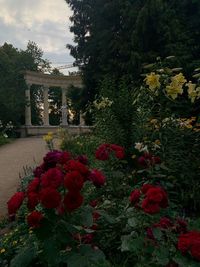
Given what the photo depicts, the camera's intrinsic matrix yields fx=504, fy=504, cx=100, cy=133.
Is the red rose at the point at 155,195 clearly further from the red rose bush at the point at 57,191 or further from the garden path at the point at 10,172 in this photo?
the garden path at the point at 10,172

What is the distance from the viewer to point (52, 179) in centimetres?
317

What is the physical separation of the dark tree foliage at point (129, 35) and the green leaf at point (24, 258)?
1505 cm

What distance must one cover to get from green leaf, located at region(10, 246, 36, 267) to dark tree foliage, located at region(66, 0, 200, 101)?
1505 cm

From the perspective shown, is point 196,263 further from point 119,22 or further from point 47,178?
point 119,22

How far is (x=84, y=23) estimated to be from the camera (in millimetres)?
24625

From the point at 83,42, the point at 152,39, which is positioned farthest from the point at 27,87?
the point at 152,39

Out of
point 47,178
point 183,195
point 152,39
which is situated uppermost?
point 152,39

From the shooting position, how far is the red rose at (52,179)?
3.14 meters

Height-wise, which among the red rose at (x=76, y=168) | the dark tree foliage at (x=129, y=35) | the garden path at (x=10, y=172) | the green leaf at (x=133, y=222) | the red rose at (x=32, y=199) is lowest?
the garden path at (x=10, y=172)

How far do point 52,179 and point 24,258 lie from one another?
574mm

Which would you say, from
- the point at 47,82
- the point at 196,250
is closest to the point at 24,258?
the point at 196,250

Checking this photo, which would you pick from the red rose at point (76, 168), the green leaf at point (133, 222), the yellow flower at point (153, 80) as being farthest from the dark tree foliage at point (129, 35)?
the red rose at point (76, 168)

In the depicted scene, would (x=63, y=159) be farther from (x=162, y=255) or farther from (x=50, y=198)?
(x=162, y=255)

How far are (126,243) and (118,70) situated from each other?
59.7 ft
